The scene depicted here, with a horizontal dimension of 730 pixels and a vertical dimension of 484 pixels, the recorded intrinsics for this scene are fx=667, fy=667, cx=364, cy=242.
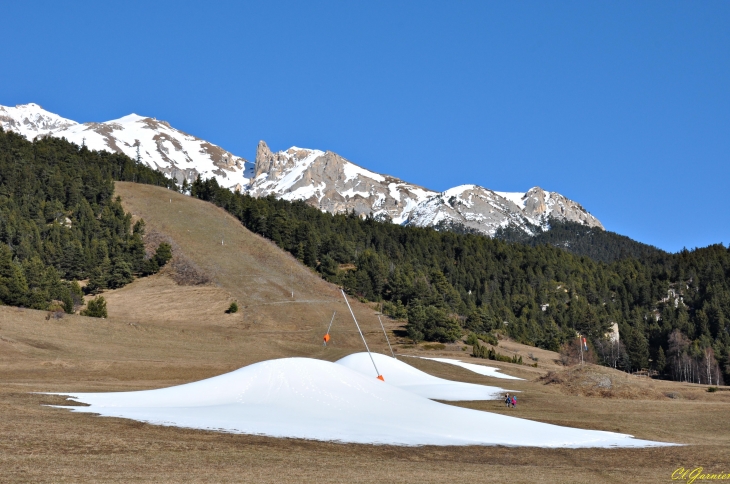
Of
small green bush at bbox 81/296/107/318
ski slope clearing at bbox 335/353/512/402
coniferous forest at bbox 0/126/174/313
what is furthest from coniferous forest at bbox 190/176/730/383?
small green bush at bbox 81/296/107/318

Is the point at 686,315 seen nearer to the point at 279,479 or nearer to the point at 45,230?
the point at 45,230

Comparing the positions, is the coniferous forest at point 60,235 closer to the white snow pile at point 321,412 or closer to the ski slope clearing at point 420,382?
the ski slope clearing at point 420,382

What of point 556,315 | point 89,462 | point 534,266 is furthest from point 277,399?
point 534,266

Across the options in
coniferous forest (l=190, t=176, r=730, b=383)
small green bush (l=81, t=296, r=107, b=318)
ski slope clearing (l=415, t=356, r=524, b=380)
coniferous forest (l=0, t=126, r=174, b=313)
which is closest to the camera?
ski slope clearing (l=415, t=356, r=524, b=380)

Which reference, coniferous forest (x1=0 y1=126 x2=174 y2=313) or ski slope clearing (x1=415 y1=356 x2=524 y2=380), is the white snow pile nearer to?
ski slope clearing (x1=415 y1=356 x2=524 y2=380)

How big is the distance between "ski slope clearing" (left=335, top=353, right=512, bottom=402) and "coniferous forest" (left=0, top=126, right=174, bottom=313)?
42.1 meters

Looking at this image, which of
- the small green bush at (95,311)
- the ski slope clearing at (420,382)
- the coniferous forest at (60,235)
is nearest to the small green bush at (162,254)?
the coniferous forest at (60,235)

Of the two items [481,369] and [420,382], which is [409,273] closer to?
[481,369]

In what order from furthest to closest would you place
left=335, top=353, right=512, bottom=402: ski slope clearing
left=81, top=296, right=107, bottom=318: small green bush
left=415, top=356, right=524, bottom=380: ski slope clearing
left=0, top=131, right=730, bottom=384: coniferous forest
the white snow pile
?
left=0, top=131, right=730, bottom=384: coniferous forest, left=81, top=296, right=107, bottom=318: small green bush, left=415, top=356, right=524, bottom=380: ski slope clearing, left=335, top=353, right=512, bottom=402: ski slope clearing, the white snow pile

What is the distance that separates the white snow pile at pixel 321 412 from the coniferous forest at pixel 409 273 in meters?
54.5

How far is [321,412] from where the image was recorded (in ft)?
115

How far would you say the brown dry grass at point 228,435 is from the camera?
65.4 feet

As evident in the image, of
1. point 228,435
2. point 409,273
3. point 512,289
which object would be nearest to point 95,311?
point 228,435

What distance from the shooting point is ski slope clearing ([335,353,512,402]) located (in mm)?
52906
